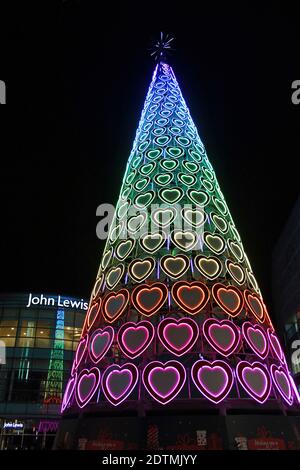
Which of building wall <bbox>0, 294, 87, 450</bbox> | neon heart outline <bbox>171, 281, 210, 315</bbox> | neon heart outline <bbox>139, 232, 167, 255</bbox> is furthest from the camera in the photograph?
building wall <bbox>0, 294, 87, 450</bbox>

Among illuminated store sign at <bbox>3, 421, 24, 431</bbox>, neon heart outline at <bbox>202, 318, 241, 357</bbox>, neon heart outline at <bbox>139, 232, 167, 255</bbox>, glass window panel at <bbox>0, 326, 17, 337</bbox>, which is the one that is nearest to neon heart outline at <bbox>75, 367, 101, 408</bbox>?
neon heart outline at <bbox>202, 318, 241, 357</bbox>

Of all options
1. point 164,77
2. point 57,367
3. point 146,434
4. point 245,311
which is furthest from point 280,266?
point 146,434

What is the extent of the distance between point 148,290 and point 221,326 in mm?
3009

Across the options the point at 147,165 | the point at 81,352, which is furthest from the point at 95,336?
the point at 147,165

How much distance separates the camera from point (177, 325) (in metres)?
13.6

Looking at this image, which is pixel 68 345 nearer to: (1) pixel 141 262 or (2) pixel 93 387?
(1) pixel 141 262

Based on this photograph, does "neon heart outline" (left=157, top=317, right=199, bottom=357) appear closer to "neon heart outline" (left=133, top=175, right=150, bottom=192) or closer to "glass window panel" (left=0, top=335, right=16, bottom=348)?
"neon heart outline" (left=133, top=175, right=150, bottom=192)

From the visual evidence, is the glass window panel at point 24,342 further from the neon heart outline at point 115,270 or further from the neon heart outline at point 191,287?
the neon heart outline at point 191,287

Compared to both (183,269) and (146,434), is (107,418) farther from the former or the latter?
(183,269)

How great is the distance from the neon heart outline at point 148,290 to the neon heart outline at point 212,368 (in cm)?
248

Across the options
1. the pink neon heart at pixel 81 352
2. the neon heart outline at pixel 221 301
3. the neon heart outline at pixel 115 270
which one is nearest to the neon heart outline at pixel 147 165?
the neon heart outline at pixel 115 270

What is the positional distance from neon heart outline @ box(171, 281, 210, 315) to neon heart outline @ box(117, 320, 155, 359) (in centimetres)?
139

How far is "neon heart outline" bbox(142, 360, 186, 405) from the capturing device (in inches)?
484

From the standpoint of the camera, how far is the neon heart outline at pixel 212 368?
12.2 meters
